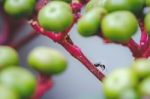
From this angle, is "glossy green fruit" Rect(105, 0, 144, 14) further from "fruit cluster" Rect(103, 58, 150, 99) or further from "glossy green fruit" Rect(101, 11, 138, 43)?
"fruit cluster" Rect(103, 58, 150, 99)

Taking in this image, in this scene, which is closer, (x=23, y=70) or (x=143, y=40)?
(x=23, y=70)

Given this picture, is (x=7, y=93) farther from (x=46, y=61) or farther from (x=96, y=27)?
(x=96, y=27)

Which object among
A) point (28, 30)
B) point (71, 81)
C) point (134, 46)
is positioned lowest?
point (71, 81)

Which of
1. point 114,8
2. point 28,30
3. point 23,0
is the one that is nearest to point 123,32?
point 114,8

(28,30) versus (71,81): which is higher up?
(28,30)

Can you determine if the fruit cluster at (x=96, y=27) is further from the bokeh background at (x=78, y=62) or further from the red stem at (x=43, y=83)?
the bokeh background at (x=78, y=62)

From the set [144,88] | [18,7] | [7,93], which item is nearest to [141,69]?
[144,88]

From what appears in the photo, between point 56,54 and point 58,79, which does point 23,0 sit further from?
point 58,79

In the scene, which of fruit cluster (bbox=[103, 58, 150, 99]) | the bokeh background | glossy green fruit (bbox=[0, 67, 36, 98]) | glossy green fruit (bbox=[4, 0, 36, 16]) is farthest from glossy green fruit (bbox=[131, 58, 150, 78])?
the bokeh background
